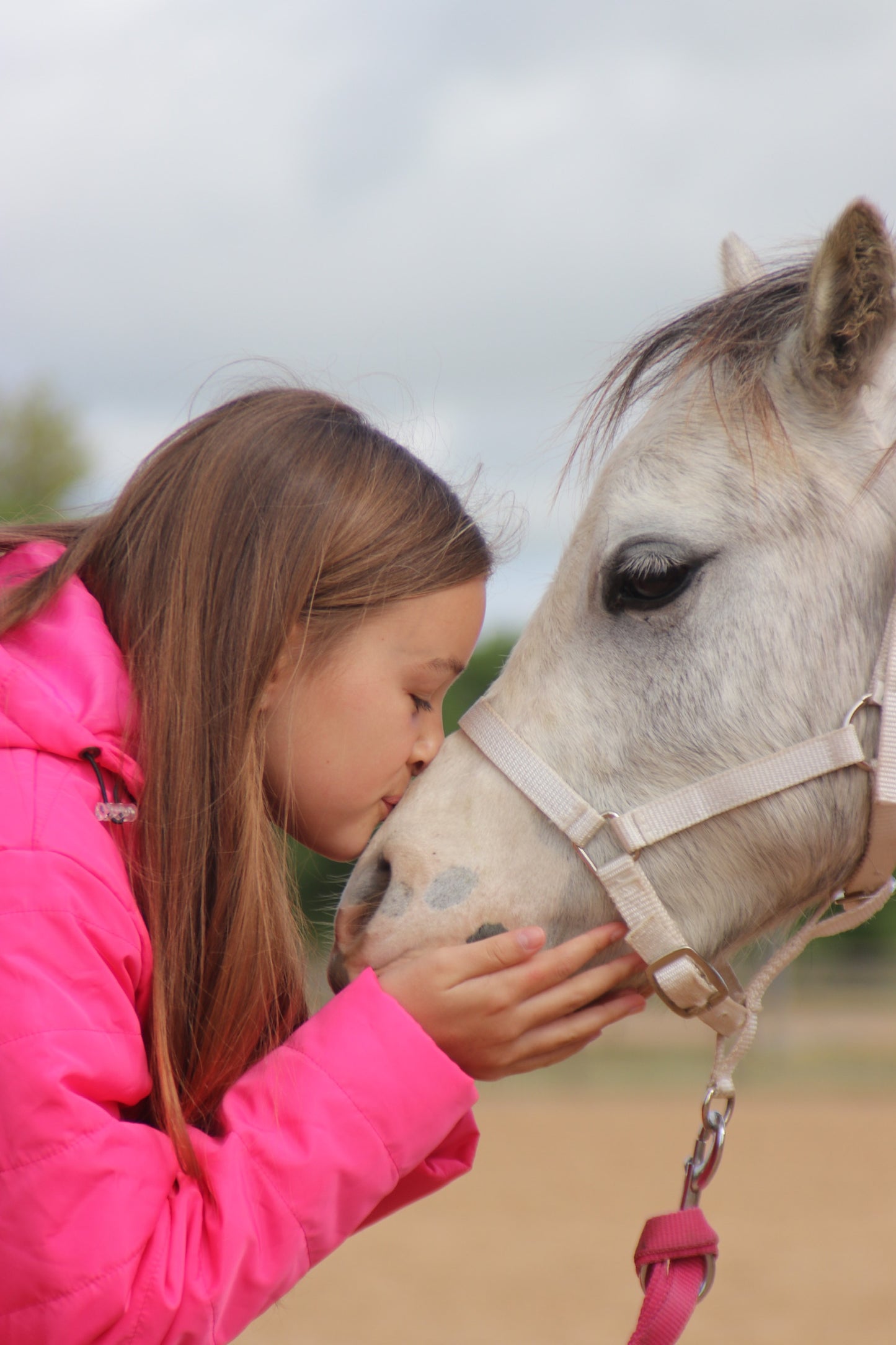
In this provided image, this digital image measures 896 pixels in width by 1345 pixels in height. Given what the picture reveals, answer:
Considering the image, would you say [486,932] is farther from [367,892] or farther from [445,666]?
[445,666]

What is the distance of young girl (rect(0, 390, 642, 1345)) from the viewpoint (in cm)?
123

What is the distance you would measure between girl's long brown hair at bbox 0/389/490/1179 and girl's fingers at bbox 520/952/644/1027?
1.17 feet

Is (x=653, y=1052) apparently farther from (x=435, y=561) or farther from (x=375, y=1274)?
(x=435, y=561)

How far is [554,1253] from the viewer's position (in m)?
8.62

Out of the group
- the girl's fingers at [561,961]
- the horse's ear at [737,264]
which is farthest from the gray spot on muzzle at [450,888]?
the horse's ear at [737,264]

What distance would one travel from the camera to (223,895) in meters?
1.55

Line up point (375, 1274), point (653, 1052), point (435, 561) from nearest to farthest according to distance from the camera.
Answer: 1. point (435, 561)
2. point (375, 1274)
3. point (653, 1052)

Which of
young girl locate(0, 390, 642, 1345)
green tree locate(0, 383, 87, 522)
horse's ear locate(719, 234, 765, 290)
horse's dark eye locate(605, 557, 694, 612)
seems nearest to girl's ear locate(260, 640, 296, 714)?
young girl locate(0, 390, 642, 1345)

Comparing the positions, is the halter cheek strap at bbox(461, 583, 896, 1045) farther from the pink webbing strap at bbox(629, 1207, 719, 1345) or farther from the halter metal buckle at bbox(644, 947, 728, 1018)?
the pink webbing strap at bbox(629, 1207, 719, 1345)

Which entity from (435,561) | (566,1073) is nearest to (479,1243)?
(566,1073)

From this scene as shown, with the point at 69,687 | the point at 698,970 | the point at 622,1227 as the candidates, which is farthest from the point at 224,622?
the point at 622,1227

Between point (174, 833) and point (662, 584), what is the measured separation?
0.74 m

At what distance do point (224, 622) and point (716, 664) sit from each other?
2.23ft

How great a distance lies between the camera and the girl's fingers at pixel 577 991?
61.1 inches
